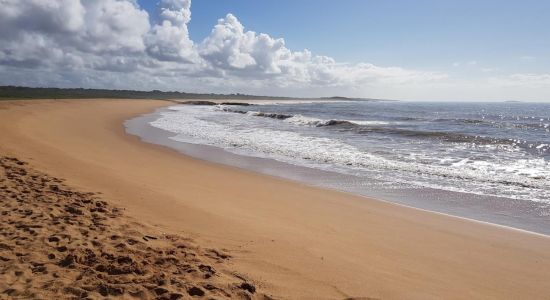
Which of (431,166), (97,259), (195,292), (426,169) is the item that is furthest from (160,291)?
(431,166)

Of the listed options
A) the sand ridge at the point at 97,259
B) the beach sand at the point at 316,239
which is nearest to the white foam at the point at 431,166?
the beach sand at the point at 316,239

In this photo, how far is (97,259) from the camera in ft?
14.7

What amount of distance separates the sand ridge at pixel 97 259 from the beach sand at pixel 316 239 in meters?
0.07

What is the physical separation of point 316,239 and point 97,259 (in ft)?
10.2

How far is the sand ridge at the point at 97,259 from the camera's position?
385cm

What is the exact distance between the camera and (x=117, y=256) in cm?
459

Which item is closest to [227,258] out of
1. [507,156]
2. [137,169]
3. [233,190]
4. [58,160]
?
[233,190]

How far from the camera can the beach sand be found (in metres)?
4.45

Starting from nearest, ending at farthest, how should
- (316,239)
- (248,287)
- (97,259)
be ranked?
(248,287)
(97,259)
(316,239)

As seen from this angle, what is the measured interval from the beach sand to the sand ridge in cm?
7

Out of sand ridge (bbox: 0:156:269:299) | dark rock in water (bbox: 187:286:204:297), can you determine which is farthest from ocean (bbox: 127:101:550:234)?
dark rock in water (bbox: 187:286:204:297)

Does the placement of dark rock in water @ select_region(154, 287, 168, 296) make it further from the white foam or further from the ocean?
the white foam

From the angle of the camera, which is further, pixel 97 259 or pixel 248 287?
pixel 97 259

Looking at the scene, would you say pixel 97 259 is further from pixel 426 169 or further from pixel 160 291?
pixel 426 169
